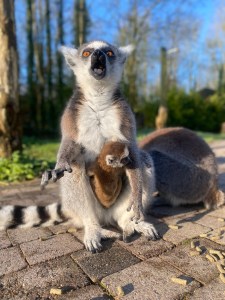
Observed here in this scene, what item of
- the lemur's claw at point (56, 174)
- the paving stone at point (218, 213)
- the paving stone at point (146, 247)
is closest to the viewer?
the paving stone at point (146, 247)

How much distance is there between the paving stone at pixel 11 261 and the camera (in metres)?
1.77

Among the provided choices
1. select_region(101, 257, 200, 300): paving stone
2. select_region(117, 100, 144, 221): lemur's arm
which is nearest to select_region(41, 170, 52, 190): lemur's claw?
select_region(117, 100, 144, 221): lemur's arm

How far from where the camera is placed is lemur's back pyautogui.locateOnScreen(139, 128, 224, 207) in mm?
2955

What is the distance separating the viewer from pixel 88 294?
148 centimetres

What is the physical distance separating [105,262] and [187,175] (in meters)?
1.47

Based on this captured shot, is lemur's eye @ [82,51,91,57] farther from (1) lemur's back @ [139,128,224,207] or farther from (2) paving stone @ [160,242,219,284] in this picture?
(2) paving stone @ [160,242,219,284]

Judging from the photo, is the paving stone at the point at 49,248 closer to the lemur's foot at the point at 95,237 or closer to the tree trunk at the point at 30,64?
the lemur's foot at the point at 95,237

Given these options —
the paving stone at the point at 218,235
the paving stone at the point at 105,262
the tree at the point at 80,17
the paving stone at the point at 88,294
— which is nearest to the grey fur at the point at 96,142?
the paving stone at the point at 105,262

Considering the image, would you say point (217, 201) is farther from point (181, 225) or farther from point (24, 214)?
point (24, 214)

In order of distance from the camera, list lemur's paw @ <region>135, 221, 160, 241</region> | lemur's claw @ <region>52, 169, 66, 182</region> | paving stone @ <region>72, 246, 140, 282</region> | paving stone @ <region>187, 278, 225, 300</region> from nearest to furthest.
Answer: paving stone @ <region>187, 278, 225, 300</region>
paving stone @ <region>72, 246, 140, 282</region>
lemur's claw @ <region>52, 169, 66, 182</region>
lemur's paw @ <region>135, 221, 160, 241</region>

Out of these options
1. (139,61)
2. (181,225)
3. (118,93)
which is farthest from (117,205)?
(139,61)

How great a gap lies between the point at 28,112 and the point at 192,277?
1131cm

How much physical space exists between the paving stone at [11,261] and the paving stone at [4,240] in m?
0.07

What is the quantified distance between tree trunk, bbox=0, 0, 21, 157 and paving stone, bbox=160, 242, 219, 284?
3793 millimetres
